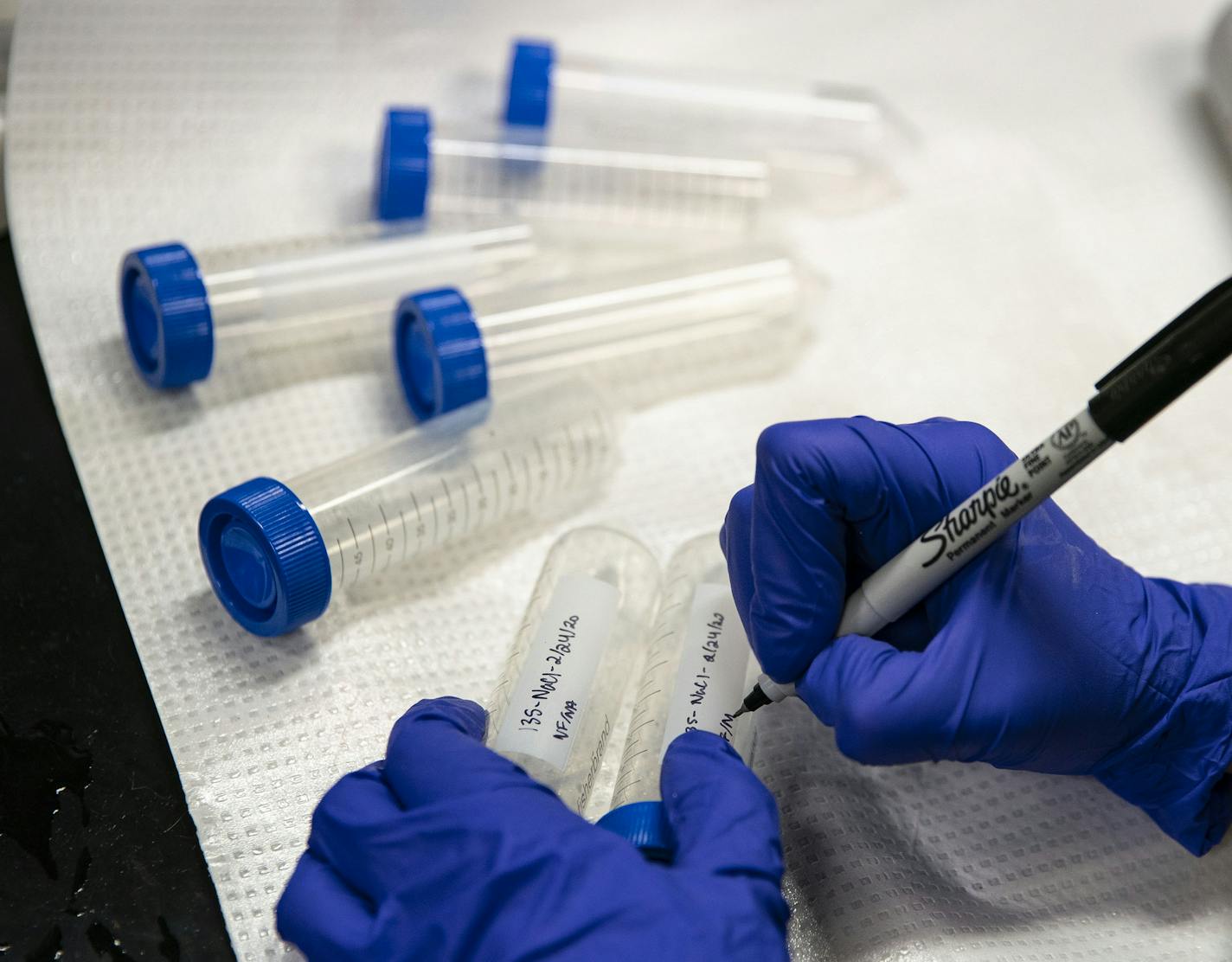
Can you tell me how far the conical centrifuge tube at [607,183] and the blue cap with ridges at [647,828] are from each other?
3.49 feet

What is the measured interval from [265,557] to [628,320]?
67 centimetres

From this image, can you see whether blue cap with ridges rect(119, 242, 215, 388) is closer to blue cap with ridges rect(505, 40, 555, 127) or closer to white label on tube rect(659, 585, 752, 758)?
blue cap with ridges rect(505, 40, 555, 127)

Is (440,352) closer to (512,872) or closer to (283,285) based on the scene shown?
(283,285)

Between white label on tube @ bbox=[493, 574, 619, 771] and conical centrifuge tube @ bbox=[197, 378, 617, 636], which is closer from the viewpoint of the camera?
white label on tube @ bbox=[493, 574, 619, 771]

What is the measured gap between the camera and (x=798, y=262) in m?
1.73

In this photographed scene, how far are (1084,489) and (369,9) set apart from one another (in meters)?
1.45

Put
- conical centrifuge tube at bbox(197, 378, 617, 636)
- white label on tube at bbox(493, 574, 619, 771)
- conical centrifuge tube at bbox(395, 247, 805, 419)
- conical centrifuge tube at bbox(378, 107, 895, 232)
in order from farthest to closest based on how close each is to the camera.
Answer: conical centrifuge tube at bbox(378, 107, 895, 232)
conical centrifuge tube at bbox(395, 247, 805, 419)
conical centrifuge tube at bbox(197, 378, 617, 636)
white label on tube at bbox(493, 574, 619, 771)

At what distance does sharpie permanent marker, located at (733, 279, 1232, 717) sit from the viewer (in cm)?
81

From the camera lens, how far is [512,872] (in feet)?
2.99

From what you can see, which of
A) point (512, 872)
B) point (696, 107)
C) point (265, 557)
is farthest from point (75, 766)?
point (696, 107)

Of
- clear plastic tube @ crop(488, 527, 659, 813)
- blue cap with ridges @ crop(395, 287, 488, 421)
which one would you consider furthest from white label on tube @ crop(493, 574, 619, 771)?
blue cap with ridges @ crop(395, 287, 488, 421)

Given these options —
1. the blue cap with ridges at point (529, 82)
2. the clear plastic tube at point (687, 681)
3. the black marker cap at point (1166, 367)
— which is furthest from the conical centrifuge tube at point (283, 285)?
the black marker cap at point (1166, 367)

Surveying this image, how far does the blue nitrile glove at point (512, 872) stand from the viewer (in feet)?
2.93

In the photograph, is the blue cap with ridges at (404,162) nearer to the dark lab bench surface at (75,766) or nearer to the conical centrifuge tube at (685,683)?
the dark lab bench surface at (75,766)
